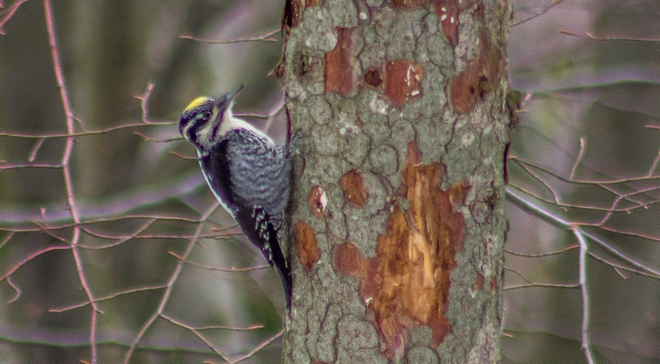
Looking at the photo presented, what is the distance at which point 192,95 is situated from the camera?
262 inches

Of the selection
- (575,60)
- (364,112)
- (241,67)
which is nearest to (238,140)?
(364,112)

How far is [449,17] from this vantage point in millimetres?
2199

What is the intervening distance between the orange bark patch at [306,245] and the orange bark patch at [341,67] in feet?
1.65

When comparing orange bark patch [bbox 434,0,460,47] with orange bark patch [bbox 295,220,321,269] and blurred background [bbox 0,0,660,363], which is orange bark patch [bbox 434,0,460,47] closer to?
orange bark patch [bbox 295,220,321,269]

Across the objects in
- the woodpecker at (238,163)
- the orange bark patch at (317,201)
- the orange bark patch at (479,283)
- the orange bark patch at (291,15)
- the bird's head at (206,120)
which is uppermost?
the orange bark patch at (291,15)

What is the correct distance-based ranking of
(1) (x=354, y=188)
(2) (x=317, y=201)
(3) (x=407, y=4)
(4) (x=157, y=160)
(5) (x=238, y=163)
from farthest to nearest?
(4) (x=157, y=160)
(5) (x=238, y=163)
(2) (x=317, y=201)
(1) (x=354, y=188)
(3) (x=407, y=4)

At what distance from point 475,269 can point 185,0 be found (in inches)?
185

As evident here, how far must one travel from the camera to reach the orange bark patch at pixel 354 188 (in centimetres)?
230

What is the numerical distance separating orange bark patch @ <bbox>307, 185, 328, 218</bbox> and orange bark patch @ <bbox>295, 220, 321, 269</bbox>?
68mm

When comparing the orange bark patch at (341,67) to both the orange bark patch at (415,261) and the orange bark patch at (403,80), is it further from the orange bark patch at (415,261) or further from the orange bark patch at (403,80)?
the orange bark patch at (415,261)

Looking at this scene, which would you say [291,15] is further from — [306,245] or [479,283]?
[479,283]

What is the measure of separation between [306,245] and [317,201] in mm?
167

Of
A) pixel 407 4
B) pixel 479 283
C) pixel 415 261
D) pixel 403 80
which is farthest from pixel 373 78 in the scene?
pixel 479 283

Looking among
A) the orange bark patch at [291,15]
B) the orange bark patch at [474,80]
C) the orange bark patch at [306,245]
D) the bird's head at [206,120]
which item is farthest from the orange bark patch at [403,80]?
the bird's head at [206,120]
